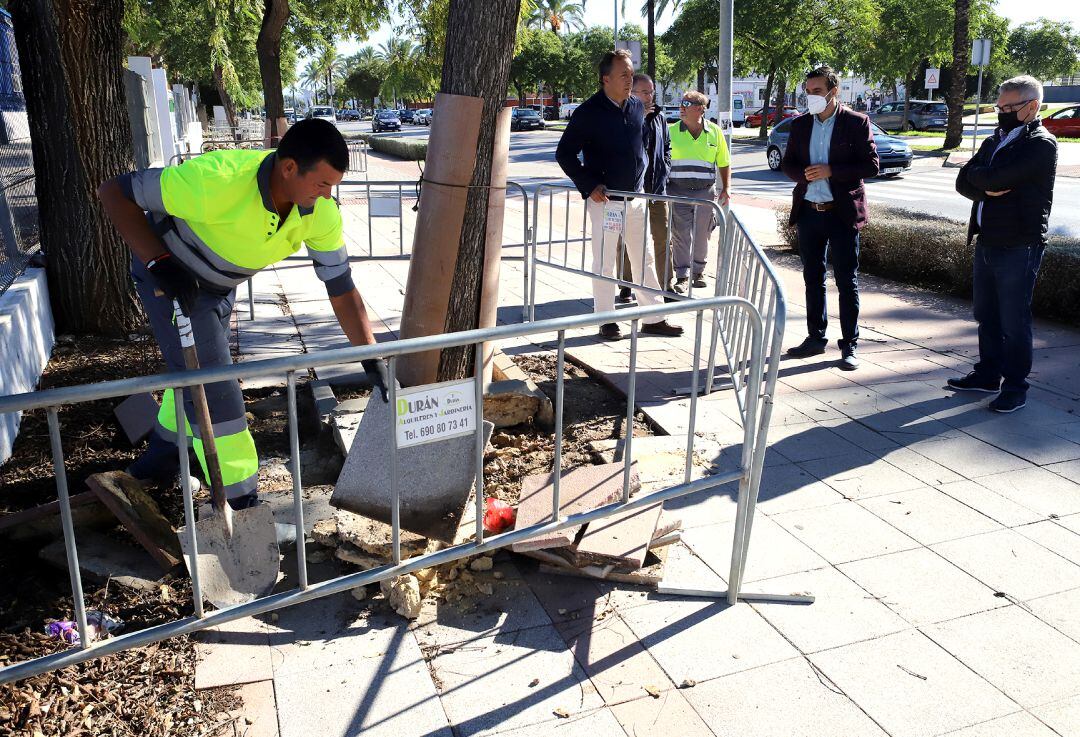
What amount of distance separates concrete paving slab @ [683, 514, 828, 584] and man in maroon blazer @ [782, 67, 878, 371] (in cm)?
280

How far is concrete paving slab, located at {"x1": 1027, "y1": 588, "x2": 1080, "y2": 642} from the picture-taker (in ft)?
11.0

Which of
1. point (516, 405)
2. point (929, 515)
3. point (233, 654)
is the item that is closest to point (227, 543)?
point (233, 654)

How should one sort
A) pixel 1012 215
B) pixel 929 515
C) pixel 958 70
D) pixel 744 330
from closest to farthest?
pixel 929 515
pixel 744 330
pixel 1012 215
pixel 958 70

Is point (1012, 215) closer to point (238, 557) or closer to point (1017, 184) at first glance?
point (1017, 184)

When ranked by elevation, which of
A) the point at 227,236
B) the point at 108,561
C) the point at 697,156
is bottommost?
the point at 108,561

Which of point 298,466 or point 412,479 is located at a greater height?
point 298,466

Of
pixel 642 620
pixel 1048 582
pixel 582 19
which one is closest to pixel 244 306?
pixel 642 620

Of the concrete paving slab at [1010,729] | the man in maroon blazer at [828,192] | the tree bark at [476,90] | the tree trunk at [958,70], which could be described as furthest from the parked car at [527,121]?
the concrete paving slab at [1010,729]

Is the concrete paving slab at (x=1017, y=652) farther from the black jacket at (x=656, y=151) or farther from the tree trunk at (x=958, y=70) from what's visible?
the tree trunk at (x=958, y=70)

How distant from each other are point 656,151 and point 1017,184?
11.2 ft

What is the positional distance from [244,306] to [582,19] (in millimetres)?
85743

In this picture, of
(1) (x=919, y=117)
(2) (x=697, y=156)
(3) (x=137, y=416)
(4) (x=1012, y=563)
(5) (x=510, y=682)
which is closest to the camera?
(5) (x=510, y=682)

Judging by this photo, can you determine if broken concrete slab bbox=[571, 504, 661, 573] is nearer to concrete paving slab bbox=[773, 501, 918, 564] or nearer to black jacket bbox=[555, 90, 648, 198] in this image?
concrete paving slab bbox=[773, 501, 918, 564]

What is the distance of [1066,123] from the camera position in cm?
3412
